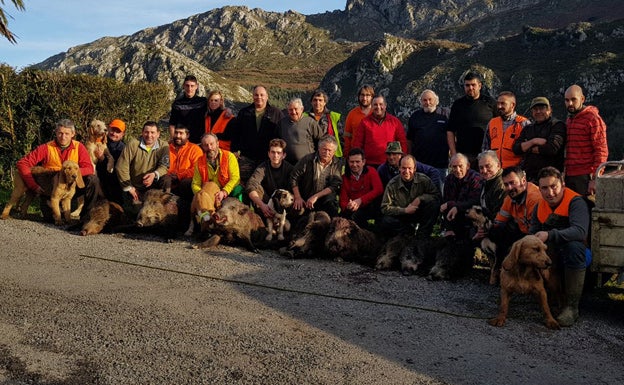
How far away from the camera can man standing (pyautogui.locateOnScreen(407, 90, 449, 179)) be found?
9.20 m

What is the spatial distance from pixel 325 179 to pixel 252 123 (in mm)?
1880

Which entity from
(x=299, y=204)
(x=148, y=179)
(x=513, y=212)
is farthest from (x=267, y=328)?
(x=148, y=179)

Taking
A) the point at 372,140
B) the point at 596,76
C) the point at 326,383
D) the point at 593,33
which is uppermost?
the point at 593,33

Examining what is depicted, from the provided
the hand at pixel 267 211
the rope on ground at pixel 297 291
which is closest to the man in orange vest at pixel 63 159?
the rope on ground at pixel 297 291

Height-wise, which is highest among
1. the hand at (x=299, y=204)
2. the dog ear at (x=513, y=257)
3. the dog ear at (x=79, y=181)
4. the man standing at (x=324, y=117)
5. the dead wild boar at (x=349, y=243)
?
the man standing at (x=324, y=117)

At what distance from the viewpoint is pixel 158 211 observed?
28.9ft

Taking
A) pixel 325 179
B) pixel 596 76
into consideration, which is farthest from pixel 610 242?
pixel 596 76

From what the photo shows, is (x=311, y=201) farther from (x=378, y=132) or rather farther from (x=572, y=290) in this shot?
(x=572, y=290)

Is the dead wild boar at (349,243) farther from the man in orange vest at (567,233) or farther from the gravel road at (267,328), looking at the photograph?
the man in orange vest at (567,233)

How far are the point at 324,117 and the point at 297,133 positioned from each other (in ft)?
2.22

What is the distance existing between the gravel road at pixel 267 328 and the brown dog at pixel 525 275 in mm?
191

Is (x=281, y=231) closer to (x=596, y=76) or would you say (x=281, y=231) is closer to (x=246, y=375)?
(x=246, y=375)

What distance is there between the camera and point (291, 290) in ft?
20.5

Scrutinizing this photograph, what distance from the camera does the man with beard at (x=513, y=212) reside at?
6.53 meters
